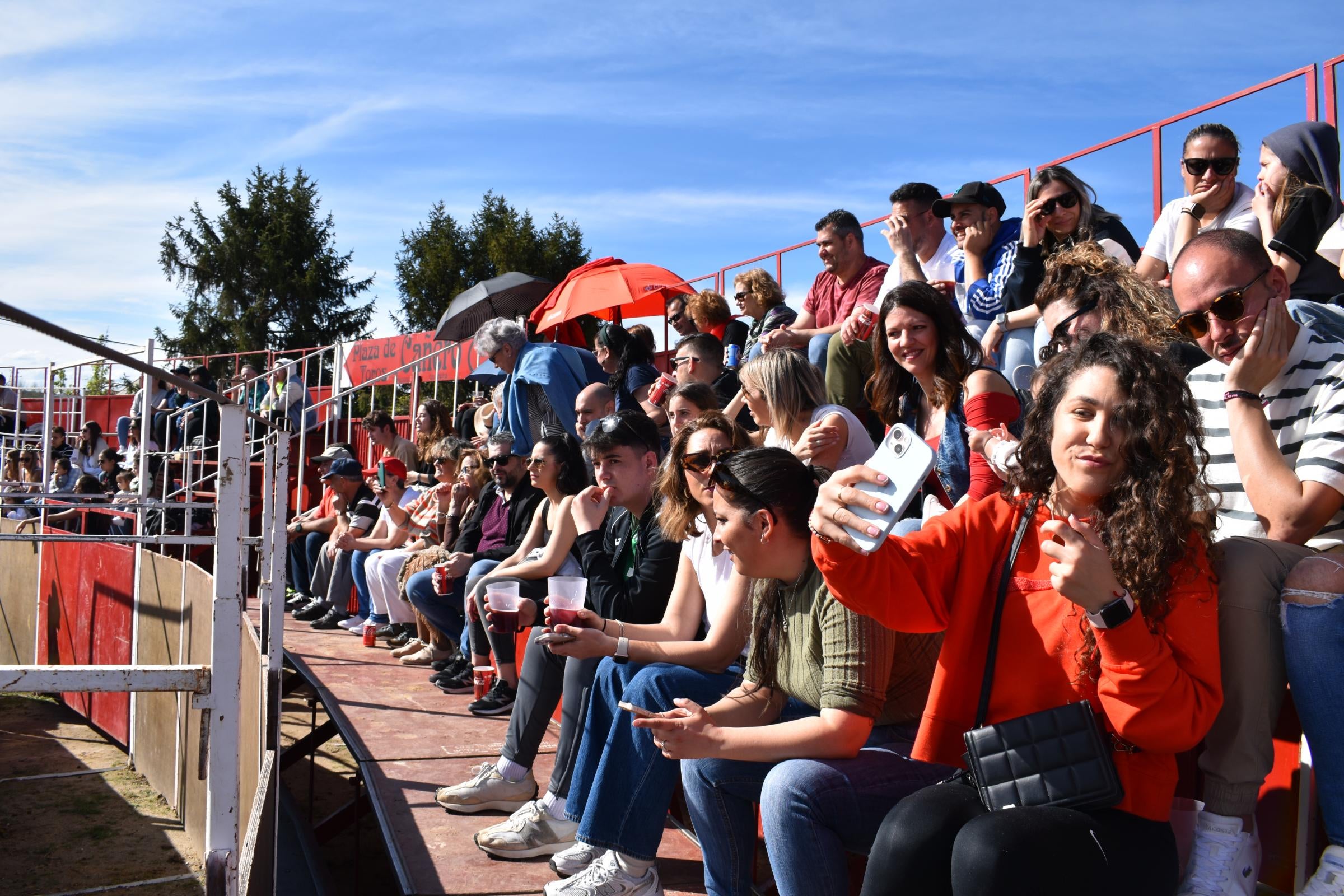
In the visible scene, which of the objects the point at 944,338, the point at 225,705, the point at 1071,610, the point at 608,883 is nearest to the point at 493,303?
the point at 944,338

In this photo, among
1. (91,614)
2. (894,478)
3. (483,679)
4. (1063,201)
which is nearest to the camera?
(894,478)

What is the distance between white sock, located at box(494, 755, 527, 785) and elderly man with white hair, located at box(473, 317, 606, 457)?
A: 3.25 m

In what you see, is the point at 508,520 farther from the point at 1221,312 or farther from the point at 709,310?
the point at 1221,312

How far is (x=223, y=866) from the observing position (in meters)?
2.40

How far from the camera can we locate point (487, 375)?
403 inches

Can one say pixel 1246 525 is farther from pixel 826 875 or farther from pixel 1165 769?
pixel 826 875

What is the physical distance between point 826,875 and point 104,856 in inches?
209

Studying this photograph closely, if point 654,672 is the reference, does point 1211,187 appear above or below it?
above

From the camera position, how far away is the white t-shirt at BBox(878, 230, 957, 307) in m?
5.28

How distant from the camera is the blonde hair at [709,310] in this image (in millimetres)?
7117

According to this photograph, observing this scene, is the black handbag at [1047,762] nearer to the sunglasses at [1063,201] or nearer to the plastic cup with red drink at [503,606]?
the plastic cup with red drink at [503,606]

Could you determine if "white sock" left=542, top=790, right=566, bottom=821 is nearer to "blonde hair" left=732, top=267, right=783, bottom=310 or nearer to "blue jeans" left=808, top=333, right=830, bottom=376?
"blue jeans" left=808, top=333, right=830, bottom=376

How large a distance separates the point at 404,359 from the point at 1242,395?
18225mm

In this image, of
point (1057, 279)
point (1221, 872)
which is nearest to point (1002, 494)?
point (1221, 872)
